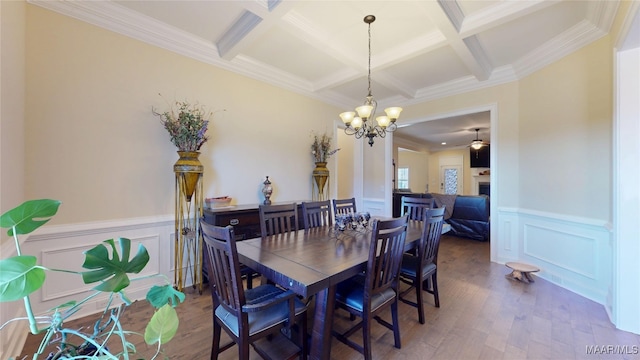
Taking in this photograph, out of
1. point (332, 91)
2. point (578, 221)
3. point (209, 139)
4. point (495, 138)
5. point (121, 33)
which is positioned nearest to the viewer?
point (121, 33)

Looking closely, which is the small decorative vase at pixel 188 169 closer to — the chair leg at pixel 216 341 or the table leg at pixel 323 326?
the chair leg at pixel 216 341

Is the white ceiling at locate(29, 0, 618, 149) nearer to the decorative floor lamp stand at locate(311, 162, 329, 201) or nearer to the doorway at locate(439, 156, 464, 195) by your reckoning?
the decorative floor lamp stand at locate(311, 162, 329, 201)

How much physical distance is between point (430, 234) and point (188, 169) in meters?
2.48

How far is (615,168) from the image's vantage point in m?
2.26

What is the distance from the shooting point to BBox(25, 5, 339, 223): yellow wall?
7.27 feet

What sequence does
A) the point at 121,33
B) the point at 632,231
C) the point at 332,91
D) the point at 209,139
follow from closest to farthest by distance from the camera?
1. the point at 632,231
2. the point at 121,33
3. the point at 209,139
4. the point at 332,91

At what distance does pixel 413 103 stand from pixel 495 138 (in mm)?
1507

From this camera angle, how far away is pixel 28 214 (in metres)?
0.74

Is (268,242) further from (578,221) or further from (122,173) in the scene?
(578,221)

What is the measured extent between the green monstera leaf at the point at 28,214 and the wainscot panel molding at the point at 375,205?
4.89 meters

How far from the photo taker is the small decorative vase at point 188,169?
2.68 m

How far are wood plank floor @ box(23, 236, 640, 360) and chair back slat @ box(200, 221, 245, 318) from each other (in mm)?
680

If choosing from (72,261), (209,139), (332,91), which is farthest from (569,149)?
(72,261)

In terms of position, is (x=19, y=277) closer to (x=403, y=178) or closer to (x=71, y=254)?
(x=71, y=254)
